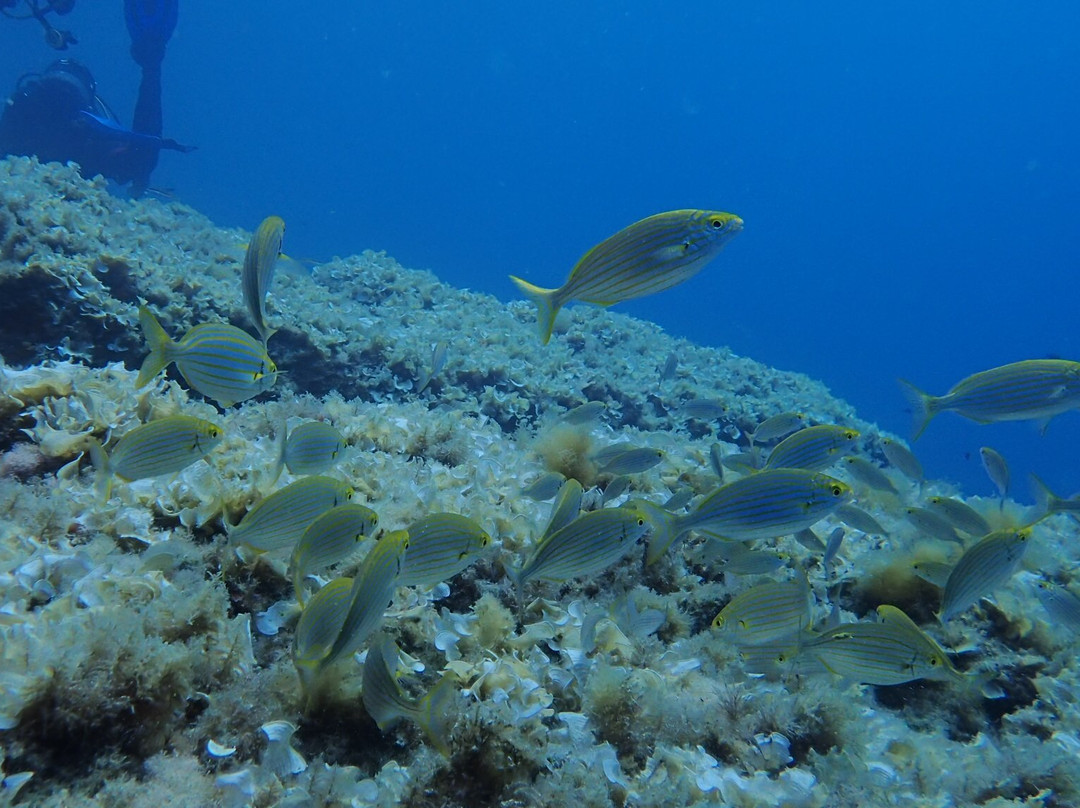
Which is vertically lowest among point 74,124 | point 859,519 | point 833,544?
point 833,544

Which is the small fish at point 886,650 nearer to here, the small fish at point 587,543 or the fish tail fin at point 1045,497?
the small fish at point 587,543

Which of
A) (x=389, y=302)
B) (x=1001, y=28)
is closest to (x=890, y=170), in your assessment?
(x=1001, y=28)

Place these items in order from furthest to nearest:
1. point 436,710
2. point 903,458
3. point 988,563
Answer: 1. point 903,458
2. point 988,563
3. point 436,710

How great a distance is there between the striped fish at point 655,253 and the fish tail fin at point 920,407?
2794mm

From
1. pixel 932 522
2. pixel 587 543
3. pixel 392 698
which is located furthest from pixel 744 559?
pixel 392 698

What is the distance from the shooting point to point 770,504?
292cm

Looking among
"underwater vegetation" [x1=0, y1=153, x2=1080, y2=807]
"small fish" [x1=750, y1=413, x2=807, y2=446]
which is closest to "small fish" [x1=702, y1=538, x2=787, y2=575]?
"underwater vegetation" [x1=0, y1=153, x2=1080, y2=807]

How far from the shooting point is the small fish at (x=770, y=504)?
2.91 metres

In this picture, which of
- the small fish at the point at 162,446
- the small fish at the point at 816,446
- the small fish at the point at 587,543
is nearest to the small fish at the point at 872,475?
the small fish at the point at 816,446

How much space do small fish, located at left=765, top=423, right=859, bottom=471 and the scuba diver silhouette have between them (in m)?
19.7

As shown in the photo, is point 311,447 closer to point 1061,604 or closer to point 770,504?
point 770,504

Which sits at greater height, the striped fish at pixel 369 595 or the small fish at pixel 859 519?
the small fish at pixel 859 519

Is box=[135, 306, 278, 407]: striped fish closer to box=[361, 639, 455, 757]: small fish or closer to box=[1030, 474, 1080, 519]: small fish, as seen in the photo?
box=[361, 639, 455, 757]: small fish

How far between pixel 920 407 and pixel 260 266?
200 inches
